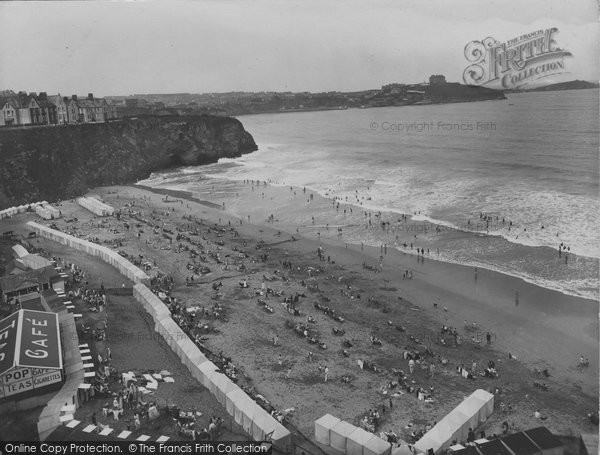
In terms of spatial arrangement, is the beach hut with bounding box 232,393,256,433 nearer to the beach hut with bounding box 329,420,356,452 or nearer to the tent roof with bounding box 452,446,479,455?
the beach hut with bounding box 329,420,356,452

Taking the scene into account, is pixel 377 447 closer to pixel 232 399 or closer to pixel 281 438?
pixel 281 438

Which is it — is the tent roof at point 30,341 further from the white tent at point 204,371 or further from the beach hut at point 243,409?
the beach hut at point 243,409

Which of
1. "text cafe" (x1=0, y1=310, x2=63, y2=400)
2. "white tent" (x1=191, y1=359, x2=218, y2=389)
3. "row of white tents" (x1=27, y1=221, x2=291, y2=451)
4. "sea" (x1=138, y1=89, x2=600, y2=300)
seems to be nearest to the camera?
"row of white tents" (x1=27, y1=221, x2=291, y2=451)

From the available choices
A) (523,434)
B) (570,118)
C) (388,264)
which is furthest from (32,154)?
(570,118)

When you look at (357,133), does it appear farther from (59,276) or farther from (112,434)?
(112,434)

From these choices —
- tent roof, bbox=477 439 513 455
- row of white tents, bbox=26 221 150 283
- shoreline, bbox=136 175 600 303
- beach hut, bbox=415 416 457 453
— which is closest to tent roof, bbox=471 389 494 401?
beach hut, bbox=415 416 457 453
